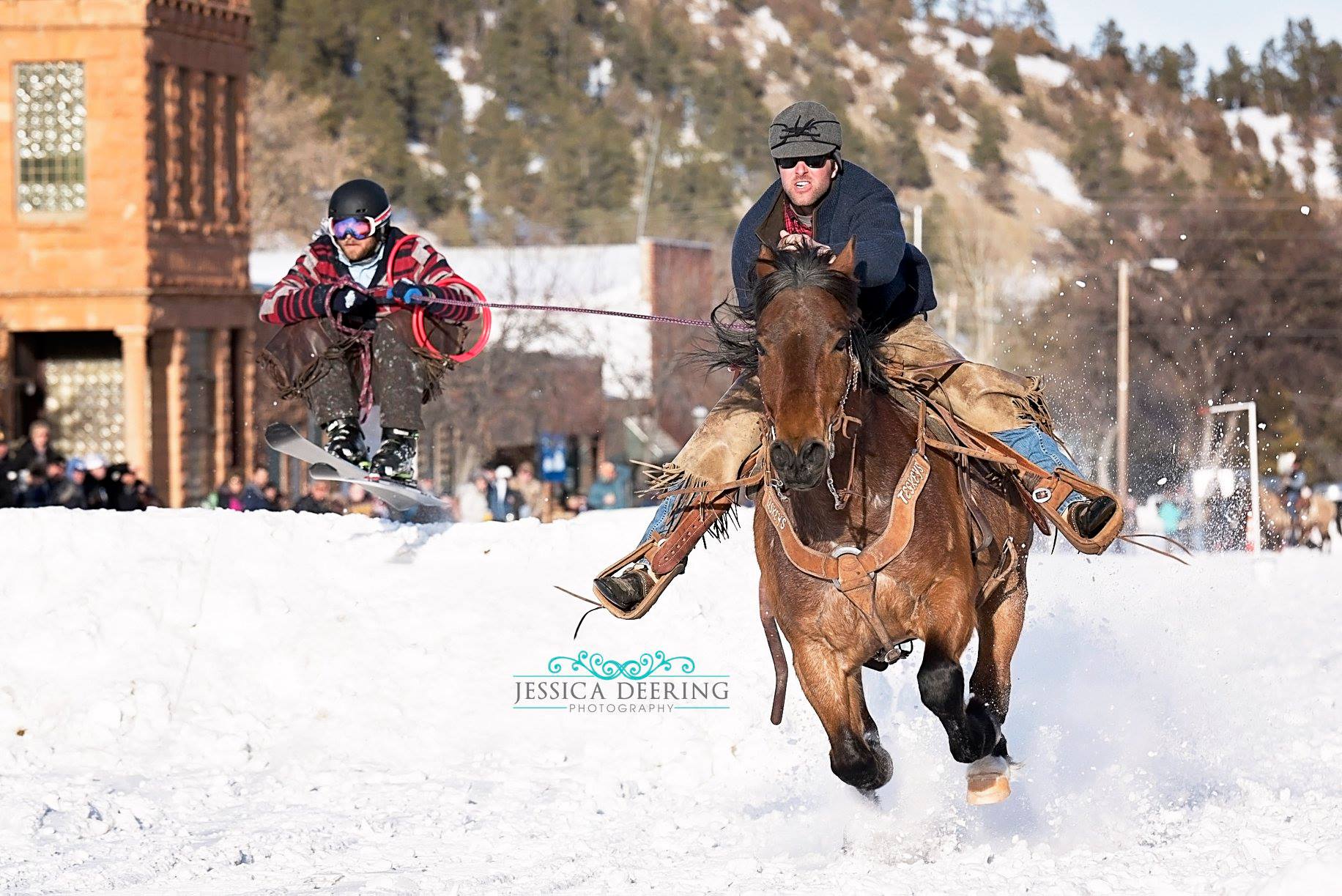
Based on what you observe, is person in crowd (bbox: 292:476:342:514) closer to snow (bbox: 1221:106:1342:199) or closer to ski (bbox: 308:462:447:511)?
ski (bbox: 308:462:447:511)

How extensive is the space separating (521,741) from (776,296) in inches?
179

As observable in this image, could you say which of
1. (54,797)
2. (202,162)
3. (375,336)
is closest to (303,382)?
(375,336)

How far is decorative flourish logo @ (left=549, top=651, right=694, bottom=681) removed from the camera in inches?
456

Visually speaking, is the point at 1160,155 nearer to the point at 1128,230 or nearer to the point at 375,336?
the point at 1128,230

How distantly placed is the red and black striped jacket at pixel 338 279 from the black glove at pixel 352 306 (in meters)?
0.09

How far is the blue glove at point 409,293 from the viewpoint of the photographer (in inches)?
488

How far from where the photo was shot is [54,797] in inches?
360

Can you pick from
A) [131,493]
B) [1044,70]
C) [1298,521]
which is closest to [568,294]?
[1298,521]

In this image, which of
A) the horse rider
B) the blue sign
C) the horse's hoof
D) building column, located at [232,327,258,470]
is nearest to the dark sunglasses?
the horse rider

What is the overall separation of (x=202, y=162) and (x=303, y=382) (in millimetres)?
23072

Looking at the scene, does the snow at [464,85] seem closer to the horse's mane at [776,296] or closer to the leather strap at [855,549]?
the horse's mane at [776,296]

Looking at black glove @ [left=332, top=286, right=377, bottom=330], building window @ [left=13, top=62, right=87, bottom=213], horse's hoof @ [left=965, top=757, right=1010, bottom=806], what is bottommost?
horse's hoof @ [left=965, top=757, right=1010, bottom=806]

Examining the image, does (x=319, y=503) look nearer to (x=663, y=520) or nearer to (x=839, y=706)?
(x=663, y=520)

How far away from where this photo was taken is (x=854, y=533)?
743 cm
